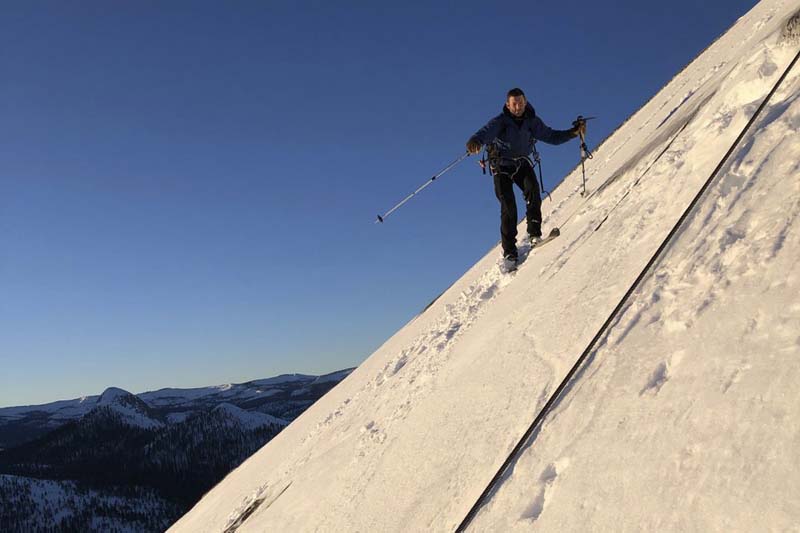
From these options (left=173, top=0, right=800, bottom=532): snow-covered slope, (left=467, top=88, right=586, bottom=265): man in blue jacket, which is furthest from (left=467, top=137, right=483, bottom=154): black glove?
(left=173, top=0, right=800, bottom=532): snow-covered slope

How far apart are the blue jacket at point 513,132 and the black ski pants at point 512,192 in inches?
7.7

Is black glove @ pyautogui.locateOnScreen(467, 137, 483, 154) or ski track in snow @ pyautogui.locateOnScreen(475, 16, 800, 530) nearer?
ski track in snow @ pyautogui.locateOnScreen(475, 16, 800, 530)

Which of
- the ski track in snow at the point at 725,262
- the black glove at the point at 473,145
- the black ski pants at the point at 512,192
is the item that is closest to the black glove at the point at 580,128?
the black ski pants at the point at 512,192

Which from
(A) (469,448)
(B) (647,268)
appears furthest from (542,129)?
(A) (469,448)

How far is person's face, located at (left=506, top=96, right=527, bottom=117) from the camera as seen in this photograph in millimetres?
8461

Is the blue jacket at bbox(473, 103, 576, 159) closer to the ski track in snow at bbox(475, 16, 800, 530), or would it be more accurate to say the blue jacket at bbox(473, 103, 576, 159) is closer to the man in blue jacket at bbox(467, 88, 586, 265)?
the man in blue jacket at bbox(467, 88, 586, 265)

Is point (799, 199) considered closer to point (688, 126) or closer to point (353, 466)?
point (688, 126)

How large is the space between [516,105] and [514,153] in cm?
68

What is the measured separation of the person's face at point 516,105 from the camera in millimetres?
8461

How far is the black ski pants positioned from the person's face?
690mm

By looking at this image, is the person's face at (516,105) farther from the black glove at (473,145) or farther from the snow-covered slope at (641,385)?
the snow-covered slope at (641,385)

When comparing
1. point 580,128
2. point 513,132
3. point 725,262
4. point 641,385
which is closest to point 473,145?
point 513,132

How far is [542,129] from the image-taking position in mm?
8945

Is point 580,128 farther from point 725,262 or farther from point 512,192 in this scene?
point 725,262
